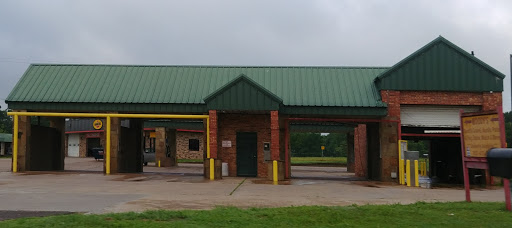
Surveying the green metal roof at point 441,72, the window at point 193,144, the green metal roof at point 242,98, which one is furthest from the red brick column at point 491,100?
the window at point 193,144

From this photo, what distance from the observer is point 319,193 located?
14352 millimetres

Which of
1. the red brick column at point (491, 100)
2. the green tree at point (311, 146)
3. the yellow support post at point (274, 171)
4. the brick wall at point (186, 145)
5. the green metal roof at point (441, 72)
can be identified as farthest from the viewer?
the green tree at point (311, 146)

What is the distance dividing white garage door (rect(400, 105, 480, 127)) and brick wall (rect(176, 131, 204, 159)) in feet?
103

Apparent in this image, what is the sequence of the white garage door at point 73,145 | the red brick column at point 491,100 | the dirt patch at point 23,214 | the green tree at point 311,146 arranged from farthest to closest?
the green tree at point 311,146
the white garage door at point 73,145
the red brick column at point 491,100
the dirt patch at point 23,214

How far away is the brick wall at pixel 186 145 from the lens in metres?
50.1

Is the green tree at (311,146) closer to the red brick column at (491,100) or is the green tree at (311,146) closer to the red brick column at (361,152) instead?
the red brick column at (361,152)

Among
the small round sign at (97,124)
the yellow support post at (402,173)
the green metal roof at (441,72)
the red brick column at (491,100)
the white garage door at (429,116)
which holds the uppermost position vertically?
the green metal roof at (441,72)

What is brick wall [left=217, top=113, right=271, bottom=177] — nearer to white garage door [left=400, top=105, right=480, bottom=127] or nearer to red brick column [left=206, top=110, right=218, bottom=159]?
red brick column [left=206, top=110, right=218, bottom=159]

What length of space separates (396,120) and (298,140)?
2865 inches

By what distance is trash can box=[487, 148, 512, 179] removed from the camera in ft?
28.8

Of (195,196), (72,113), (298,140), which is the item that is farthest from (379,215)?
(298,140)

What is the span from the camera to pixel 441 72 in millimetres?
21422

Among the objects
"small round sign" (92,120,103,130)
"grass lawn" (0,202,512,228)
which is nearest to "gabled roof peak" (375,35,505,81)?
"grass lawn" (0,202,512,228)

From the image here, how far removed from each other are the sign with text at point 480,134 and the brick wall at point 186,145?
40.5 m
